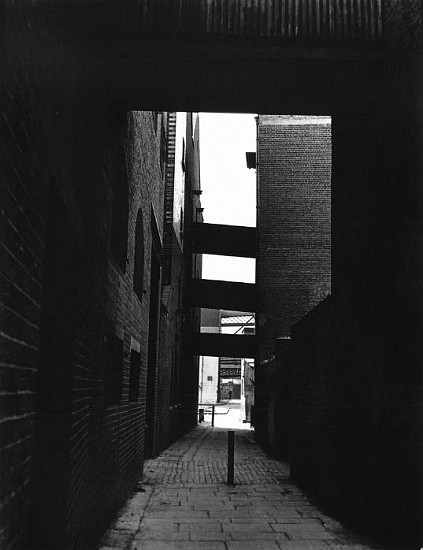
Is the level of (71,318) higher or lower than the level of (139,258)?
lower

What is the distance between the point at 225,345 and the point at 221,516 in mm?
16326

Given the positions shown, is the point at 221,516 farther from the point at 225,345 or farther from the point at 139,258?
the point at 225,345

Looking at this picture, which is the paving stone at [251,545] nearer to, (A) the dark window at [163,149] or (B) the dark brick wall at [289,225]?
(A) the dark window at [163,149]

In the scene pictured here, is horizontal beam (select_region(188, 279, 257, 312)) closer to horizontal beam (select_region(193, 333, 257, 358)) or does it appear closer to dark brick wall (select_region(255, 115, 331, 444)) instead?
horizontal beam (select_region(193, 333, 257, 358))

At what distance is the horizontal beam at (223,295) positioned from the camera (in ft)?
70.2

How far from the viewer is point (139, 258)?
933cm

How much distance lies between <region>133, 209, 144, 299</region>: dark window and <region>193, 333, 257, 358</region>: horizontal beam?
13.6 meters

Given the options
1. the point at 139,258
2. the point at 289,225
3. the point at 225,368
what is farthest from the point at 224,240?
the point at 225,368

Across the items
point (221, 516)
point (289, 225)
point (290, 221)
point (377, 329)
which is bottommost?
point (221, 516)

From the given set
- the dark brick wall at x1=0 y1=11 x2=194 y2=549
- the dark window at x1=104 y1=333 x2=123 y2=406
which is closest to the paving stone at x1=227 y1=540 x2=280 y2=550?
the dark brick wall at x1=0 y1=11 x2=194 y2=549

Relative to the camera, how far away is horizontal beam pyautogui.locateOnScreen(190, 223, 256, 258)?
2205cm

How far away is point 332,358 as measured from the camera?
7.66m

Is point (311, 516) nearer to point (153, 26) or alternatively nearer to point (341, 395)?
point (341, 395)

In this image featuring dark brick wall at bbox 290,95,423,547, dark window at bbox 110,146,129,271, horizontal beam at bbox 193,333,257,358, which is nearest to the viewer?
dark brick wall at bbox 290,95,423,547
